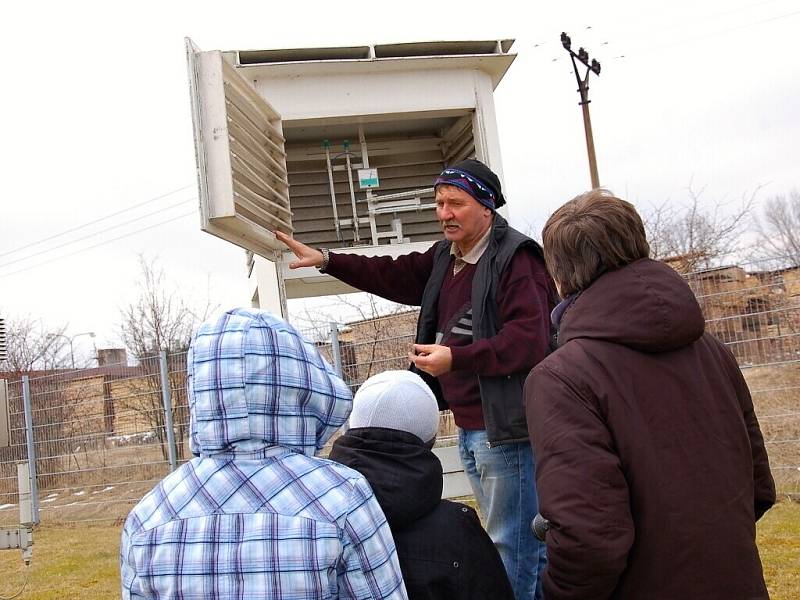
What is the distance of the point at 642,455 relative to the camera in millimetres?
1788


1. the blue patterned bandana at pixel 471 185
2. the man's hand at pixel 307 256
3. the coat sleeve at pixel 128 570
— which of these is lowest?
the coat sleeve at pixel 128 570

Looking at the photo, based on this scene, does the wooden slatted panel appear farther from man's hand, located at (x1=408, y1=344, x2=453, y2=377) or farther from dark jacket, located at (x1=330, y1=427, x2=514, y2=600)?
dark jacket, located at (x1=330, y1=427, x2=514, y2=600)

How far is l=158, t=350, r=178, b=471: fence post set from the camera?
8.76m

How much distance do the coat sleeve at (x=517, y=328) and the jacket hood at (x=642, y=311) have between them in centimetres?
79

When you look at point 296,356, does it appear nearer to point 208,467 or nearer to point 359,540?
point 208,467

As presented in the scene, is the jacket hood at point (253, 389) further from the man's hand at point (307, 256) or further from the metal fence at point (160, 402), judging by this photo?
the metal fence at point (160, 402)

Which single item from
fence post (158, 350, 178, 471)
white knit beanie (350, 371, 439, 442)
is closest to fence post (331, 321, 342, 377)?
fence post (158, 350, 178, 471)

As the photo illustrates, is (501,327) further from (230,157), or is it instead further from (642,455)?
(230,157)

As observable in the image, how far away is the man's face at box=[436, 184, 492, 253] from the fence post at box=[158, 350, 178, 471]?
21.1 feet

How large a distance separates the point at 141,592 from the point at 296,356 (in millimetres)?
551

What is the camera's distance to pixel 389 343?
23.3 ft

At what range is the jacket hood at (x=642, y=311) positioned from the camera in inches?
72.0

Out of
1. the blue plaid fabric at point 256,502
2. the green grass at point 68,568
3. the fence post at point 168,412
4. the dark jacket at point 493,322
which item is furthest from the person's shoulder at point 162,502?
the fence post at point 168,412

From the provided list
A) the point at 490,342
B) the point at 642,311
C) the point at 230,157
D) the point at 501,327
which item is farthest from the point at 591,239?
the point at 230,157
